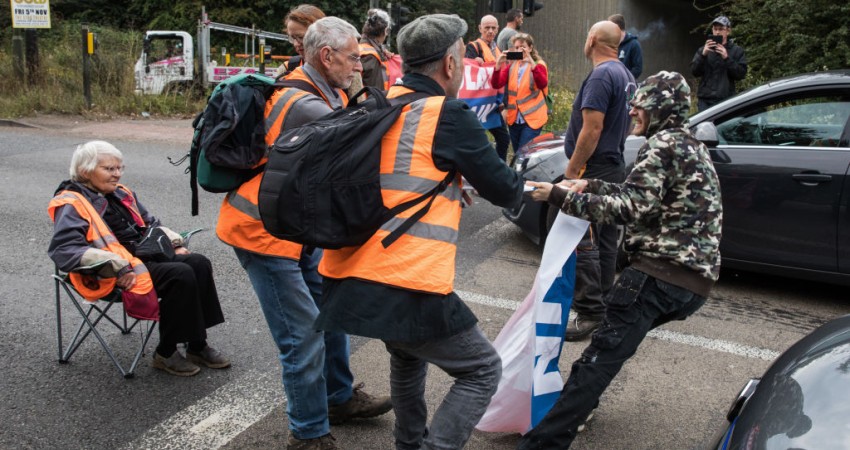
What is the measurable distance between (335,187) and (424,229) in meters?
0.31

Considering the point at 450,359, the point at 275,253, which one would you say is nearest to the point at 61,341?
the point at 275,253

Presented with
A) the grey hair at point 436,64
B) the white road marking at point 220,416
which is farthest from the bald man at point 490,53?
the grey hair at point 436,64

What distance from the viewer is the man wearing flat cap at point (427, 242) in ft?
8.34

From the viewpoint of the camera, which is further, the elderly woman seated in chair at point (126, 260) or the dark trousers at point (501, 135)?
the dark trousers at point (501, 135)

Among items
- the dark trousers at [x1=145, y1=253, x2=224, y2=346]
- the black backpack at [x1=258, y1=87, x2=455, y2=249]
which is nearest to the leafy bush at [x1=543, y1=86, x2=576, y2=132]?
the dark trousers at [x1=145, y1=253, x2=224, y2=346]

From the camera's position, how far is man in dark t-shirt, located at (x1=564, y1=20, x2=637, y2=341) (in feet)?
15.7

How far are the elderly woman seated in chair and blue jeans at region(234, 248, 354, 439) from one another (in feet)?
3.34

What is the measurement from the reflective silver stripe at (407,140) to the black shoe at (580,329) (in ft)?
8.42

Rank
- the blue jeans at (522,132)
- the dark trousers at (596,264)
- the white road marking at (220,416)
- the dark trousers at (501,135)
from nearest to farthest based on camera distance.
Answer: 1. the white road marking at (220,416)
2. the dark trousers at (596,264)
3. the blue jeans at (522,132)
4. the dark trousers at (501,135)

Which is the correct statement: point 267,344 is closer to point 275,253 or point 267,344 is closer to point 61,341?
point 61,341

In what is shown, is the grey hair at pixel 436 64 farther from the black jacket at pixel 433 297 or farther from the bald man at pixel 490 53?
the bald man at pixel 490 53

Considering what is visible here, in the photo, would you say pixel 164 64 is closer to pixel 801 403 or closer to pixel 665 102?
pixel 665 102

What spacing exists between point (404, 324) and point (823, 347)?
1.30 metres

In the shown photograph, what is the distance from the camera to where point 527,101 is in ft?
26.6
